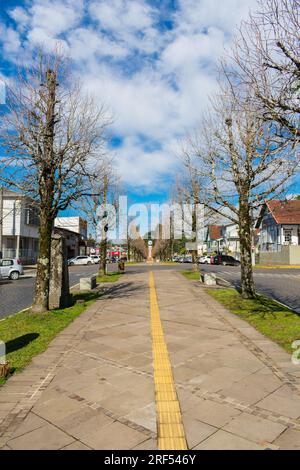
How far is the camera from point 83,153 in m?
10.5

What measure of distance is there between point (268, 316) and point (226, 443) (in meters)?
6.61

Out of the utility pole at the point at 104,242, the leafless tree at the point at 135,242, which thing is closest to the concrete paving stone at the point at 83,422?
the utility pole at the point at 104,242

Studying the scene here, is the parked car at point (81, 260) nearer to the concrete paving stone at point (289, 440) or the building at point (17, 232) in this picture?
the building at point (17, 232)

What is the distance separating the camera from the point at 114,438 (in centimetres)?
325

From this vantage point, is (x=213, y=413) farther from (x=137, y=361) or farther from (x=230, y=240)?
(x=230, y=240)

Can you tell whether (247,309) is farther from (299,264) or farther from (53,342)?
(299,264)

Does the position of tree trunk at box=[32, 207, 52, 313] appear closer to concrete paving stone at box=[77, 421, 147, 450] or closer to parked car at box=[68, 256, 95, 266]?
concrete paving stone at box=[77, 421, 147, 450]

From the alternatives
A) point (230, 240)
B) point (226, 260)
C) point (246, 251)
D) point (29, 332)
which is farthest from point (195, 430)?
point (230, 240)

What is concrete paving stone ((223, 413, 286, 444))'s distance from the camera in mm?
3254

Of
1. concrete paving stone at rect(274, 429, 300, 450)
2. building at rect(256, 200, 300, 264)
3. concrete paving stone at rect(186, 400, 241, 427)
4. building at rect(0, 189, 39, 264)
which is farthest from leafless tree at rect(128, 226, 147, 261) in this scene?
concrete paving stone at rect(274, 429, 300, 450)

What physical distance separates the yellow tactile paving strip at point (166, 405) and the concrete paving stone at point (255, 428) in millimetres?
520

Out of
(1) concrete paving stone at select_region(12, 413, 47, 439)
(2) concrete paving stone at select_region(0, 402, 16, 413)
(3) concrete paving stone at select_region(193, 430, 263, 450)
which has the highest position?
(3) concrete paving stone at select_region(193, 430, 263, 450)

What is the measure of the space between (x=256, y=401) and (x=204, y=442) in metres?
1.19
